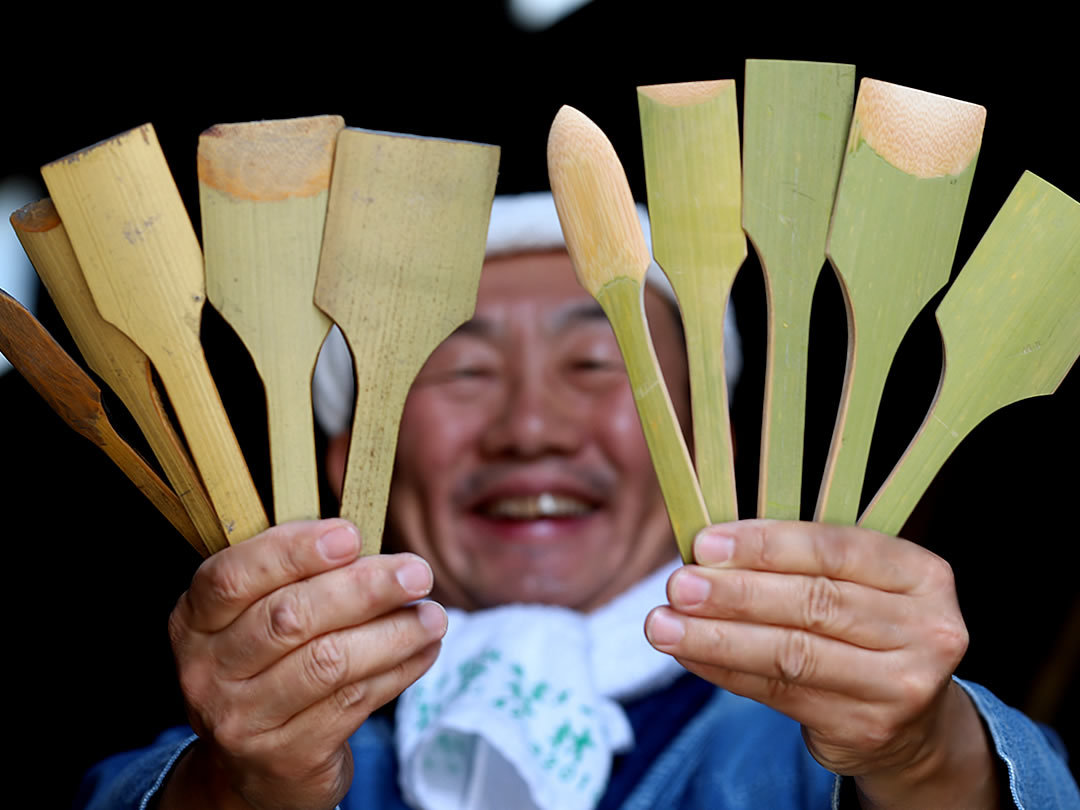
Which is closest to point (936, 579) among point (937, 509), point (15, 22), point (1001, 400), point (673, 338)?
point (1001, 400)

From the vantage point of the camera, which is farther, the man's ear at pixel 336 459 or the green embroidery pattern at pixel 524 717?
the man's ear at pixel 336 459

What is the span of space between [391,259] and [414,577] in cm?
20

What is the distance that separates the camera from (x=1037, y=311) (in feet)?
2.05

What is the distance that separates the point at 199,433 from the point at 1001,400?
517 millimetres

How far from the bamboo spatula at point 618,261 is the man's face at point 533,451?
→ 0.54 metres

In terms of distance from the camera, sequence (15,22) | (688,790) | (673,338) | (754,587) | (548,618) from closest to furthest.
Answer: (754,587), (688,790), (548,618), (673,338), (15,22)

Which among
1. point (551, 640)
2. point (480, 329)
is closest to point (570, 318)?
point (480, 329)

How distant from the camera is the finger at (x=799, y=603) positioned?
60 centimetres

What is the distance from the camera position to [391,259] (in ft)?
2.05

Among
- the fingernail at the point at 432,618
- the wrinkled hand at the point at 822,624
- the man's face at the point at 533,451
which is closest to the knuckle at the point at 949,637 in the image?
the wrinkled hand at the point at 822,624

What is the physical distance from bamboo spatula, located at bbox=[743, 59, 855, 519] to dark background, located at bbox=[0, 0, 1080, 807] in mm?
792

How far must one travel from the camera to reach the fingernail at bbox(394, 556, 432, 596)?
62 centimetres

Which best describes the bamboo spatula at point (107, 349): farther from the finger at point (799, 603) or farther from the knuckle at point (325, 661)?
the finger at point (799, 603)

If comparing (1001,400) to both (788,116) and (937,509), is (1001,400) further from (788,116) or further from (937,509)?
(937,509)
